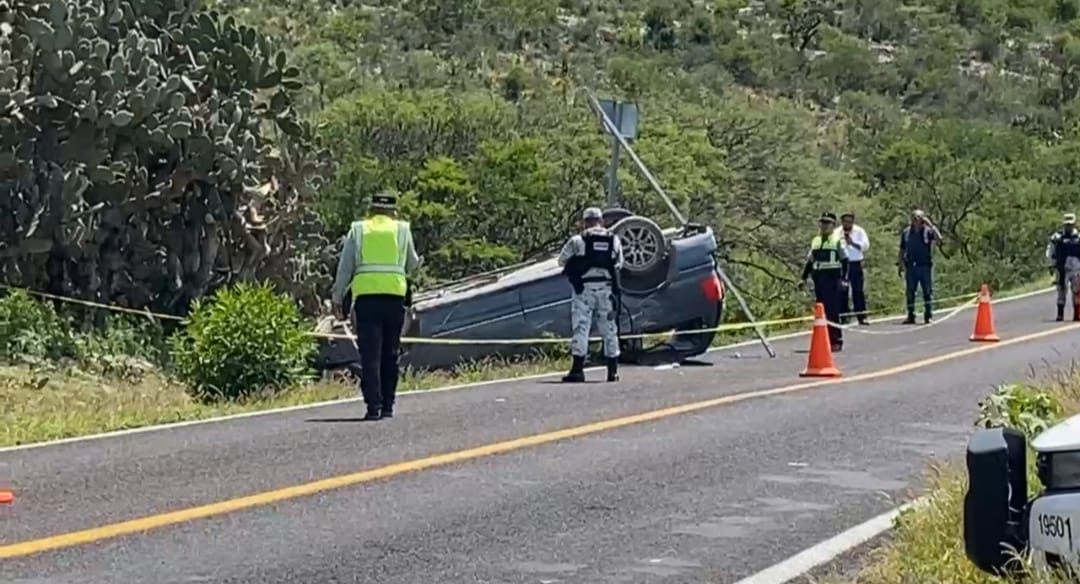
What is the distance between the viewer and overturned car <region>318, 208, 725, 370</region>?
61.3 ft

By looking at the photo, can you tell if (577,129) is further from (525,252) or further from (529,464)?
(529,464)

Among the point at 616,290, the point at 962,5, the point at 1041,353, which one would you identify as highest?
the point at 962,5

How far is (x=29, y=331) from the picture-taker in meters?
16.5

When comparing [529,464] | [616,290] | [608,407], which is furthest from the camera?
[616,290]

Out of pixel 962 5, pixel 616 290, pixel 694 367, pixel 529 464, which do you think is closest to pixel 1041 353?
pixel 694 367

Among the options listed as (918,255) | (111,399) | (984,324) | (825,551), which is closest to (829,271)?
(984,324)

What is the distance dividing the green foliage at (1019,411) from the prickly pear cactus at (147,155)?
35.5 feet

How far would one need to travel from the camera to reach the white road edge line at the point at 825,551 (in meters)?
7.75

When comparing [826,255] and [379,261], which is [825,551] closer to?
[379,261]

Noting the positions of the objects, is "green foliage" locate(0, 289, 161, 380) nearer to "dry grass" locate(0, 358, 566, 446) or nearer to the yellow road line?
"dry grass" locate(0, 358, 566, 446)

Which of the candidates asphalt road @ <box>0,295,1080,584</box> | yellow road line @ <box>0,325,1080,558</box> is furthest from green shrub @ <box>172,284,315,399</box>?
yellow road line @ <box>0,325,1080,558</box>

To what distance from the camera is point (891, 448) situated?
38.7 ft

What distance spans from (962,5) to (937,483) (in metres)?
84.6

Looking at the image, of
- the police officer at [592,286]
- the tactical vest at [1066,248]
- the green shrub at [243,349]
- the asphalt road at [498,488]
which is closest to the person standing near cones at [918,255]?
the tactical vest at [1066,248]
